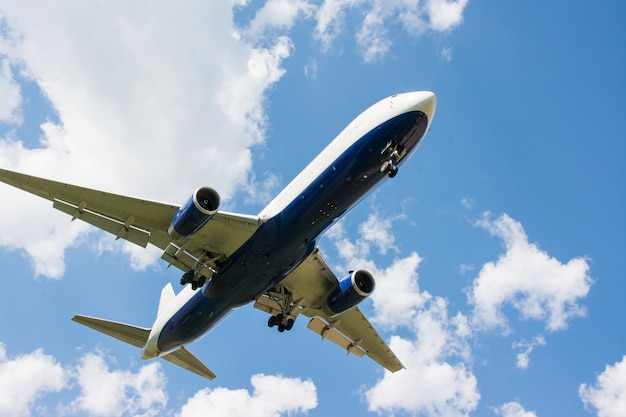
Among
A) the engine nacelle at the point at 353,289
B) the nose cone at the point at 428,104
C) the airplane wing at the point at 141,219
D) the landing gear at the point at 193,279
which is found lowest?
the landing gear at the point at 193,279

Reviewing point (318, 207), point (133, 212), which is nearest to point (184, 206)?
point (133, 212)

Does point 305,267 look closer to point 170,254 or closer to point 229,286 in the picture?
point 229,286

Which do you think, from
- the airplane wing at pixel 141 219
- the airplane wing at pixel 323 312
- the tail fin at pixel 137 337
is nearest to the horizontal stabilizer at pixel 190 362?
the tail fin at pixel 137 337

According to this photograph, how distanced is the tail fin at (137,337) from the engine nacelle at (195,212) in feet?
32.7

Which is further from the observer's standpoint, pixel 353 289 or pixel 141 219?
pixel 353 289

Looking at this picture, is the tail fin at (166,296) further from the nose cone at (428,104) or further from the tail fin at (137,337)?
the nose cone at (428,104)

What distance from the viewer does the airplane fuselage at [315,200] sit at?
20.4 metres

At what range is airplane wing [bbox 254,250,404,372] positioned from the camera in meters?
27.6

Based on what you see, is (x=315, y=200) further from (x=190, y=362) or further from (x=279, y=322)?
(x=190, y=362)

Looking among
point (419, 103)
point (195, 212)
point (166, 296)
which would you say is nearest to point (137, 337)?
point (166, 296)

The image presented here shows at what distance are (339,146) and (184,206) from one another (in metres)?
6.23

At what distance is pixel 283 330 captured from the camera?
28016 mm

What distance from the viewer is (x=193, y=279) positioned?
24.3 meters

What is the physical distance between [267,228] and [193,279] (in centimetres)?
437
